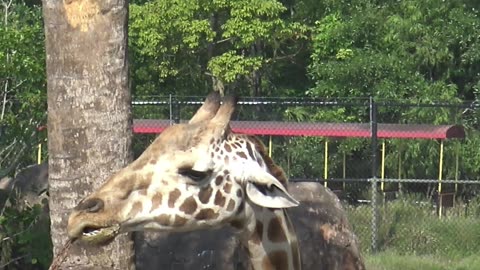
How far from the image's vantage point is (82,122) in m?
5.80

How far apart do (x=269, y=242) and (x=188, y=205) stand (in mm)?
422

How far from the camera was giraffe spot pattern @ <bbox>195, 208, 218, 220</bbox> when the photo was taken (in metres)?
4.45

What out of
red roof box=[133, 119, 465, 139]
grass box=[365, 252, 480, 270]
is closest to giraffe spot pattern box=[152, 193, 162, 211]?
grass box=[365, 252, 480, 270]

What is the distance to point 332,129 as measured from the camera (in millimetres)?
14219

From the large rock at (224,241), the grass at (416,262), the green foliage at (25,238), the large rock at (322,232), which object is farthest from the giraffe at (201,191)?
the grass at (416,262)

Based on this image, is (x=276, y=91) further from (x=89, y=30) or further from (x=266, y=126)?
(x=89, y=30)

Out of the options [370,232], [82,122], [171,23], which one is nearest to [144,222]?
[82,122]

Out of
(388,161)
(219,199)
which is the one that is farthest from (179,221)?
(388,161)

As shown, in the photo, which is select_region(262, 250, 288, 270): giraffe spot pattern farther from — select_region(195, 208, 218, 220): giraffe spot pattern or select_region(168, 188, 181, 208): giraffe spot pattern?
select_region(168, 188, 181, 208): giraffe spot pattern

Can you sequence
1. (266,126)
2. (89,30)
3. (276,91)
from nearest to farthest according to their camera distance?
(89,30) → (266,126) → (276,91)

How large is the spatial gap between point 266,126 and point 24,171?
460cm

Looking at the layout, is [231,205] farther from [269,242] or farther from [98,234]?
[98,234]

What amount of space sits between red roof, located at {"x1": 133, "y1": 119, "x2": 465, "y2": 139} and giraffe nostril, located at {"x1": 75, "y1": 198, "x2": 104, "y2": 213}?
9.05 meters

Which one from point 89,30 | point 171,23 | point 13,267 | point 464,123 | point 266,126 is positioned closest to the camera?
point 89,30
